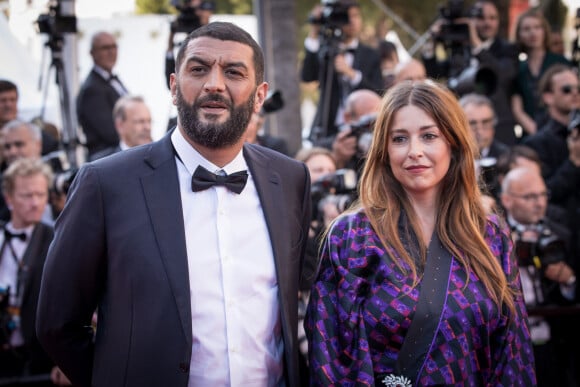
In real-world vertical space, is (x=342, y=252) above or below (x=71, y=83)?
below

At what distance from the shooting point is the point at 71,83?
7410 mm

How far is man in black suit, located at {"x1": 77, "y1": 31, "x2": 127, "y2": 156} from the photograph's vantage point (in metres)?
6.24

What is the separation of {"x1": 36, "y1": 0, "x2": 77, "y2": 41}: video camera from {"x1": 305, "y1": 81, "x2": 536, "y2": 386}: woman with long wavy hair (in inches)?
143

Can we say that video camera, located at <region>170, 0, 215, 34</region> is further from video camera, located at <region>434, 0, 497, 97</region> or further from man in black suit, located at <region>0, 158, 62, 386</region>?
video camera, located at <region>434, 0, 497, 97</region>

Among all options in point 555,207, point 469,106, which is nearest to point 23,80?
point 469,106

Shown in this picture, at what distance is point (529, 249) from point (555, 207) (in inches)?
40.9

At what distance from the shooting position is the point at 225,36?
8.84ft

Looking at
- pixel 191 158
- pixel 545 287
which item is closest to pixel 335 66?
pixel 545 287

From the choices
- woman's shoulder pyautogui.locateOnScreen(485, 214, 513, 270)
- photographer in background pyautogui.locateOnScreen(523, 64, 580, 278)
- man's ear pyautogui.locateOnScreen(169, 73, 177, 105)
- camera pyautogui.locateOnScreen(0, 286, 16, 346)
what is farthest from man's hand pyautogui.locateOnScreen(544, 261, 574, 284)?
camera pyautogui.locateOnScreen(0, 286, 16, 346)

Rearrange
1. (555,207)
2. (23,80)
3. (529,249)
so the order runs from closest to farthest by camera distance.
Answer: (529,249)
(555,207)
(23,80)

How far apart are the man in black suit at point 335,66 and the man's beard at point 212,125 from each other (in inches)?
130

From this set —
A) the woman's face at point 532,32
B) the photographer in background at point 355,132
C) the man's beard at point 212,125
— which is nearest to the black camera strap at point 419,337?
the man's beard at point 212,125

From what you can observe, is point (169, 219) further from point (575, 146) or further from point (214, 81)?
point (575, 146)

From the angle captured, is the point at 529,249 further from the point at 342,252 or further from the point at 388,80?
the point at 388,80
